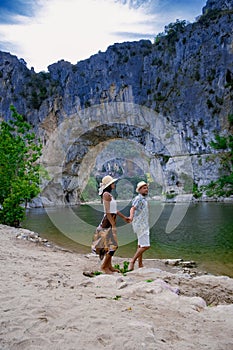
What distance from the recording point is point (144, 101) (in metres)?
40.0

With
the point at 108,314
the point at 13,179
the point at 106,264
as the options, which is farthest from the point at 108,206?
the point at 13,179

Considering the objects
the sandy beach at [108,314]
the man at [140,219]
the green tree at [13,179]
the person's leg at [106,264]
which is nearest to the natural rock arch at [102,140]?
the green tree at [13,179]

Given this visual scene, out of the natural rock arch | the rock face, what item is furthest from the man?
the natural rock arch

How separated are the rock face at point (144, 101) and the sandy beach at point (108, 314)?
1356 inches

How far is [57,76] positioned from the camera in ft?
143

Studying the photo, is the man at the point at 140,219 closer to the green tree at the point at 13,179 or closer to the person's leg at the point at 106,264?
the person's leg at the point at 106,264

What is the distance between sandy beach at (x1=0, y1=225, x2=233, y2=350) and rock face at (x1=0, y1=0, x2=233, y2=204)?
3443 cm

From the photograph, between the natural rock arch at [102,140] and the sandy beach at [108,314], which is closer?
the sandy beach at [108,314]

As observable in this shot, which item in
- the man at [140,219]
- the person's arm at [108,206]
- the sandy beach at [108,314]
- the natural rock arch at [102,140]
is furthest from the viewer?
the natural rock arch at [102,140]

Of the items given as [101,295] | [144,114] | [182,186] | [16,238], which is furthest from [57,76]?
[101,295]

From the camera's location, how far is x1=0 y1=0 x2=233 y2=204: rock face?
3578 centimetres

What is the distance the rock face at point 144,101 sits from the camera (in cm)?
3578

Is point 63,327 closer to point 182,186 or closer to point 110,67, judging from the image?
point 182,186

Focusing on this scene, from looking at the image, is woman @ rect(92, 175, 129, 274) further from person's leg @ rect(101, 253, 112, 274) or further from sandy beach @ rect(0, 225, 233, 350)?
sandy beach @ rect(0, 225, 233, 350)
